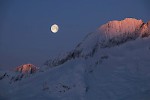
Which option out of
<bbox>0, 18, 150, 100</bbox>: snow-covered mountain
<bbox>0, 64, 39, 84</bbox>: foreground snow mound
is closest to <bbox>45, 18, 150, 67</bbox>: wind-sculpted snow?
<bbox>0, 18, 150, 100</bbox>: snow-covered mountain

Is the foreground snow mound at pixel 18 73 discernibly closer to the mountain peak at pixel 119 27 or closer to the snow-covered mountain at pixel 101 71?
the snow-covered mountain at pixel 101 71

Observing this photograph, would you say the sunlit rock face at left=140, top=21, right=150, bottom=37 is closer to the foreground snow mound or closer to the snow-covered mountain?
the snow-covered mountain

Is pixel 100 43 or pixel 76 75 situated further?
pixel 100 43

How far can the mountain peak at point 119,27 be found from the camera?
296 ft

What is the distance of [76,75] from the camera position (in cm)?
8219

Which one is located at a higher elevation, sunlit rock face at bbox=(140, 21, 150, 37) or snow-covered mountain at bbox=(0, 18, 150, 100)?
sunlit rock face at bbox=(140, 21, 150, 37)

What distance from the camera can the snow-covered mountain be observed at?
70.9m

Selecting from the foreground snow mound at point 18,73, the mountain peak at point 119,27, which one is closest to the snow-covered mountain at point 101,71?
the mountain peak at point 119,27

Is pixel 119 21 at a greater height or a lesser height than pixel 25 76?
greater

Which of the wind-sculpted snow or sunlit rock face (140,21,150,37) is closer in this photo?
sunlit rock face (140,21,150,37)

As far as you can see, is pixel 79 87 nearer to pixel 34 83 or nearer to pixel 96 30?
pixel 34 83

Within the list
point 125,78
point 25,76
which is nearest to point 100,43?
point 125,78

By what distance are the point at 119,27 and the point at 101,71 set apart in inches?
649

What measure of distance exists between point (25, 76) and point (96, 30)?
21347 mm
